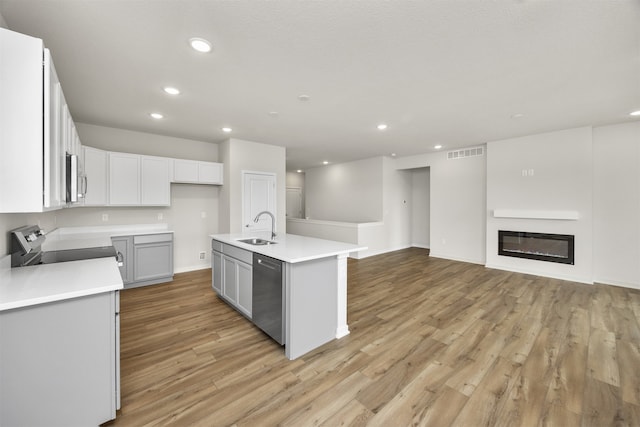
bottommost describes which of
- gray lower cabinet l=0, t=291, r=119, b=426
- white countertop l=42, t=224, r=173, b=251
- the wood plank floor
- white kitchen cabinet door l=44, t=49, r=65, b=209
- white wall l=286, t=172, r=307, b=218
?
the wood plank floor

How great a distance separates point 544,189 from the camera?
4.80m

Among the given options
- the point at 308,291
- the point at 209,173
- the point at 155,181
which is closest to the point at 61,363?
the point at 308,291

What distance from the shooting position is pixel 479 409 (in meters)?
1.76

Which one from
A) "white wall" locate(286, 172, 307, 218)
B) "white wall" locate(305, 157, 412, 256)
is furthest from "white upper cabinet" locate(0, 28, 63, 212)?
"white wall" locate(286, 172, 307, 218)

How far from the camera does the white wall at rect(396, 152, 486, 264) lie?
586 cm

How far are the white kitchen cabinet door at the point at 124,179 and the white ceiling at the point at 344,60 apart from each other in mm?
607

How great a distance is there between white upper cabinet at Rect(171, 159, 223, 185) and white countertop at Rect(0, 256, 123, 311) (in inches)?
117

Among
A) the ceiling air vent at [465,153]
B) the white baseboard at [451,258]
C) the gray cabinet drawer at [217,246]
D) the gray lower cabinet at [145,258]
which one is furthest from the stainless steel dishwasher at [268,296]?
the ceiling air vent at [465,153]

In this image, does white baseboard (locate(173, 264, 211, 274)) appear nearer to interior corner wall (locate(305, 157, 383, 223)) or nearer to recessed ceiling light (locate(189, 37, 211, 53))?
recessed ceiling light (locate(189, 37, 211, 53))

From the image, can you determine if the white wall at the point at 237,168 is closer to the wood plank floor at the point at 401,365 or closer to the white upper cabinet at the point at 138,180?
the white upper cabinet at the point at 138,180

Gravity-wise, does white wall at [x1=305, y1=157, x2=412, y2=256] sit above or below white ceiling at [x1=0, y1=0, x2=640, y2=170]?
below

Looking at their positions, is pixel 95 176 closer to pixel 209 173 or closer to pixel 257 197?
pixel 209 173

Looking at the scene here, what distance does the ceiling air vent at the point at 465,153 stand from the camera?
5793mm

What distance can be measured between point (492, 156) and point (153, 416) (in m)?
6.44
